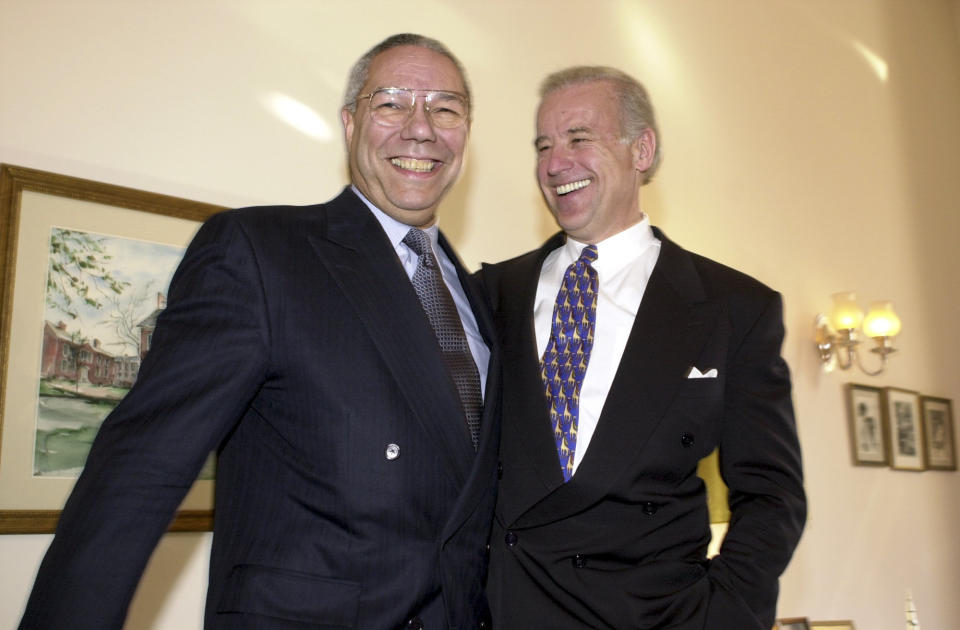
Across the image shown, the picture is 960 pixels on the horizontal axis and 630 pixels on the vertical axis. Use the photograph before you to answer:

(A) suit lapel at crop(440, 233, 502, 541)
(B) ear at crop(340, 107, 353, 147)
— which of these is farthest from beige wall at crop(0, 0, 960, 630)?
(A) suit lapel at crop(440, 233, 502, 541)

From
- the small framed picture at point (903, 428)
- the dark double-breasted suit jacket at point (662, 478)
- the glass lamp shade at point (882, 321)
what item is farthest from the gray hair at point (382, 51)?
the small framed picture at point (903, 428)

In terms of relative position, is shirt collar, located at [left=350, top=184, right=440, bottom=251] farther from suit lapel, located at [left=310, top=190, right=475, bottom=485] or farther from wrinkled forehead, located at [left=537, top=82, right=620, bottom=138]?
wrinkled forehead, located at [left=537, top=82, right=620, bottom=138]

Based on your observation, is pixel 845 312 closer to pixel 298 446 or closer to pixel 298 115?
pixel 298 115

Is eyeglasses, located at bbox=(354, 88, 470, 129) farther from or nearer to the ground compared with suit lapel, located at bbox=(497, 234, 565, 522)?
farther from the ground

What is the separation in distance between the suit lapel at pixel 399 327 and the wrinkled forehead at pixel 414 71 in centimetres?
47

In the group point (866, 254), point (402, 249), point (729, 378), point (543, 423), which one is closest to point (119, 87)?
point (402, 249)

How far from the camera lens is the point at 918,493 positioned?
223 inches

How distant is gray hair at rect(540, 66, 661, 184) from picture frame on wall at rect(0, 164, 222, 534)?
4.00 feet

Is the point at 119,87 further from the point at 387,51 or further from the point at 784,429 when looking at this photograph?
the point at 784,429

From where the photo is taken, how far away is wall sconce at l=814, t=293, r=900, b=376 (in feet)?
16.8

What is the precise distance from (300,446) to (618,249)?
4.05 ft

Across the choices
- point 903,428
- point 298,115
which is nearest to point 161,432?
point 298,115

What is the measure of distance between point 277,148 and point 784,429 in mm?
1772

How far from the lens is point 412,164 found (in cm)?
196
